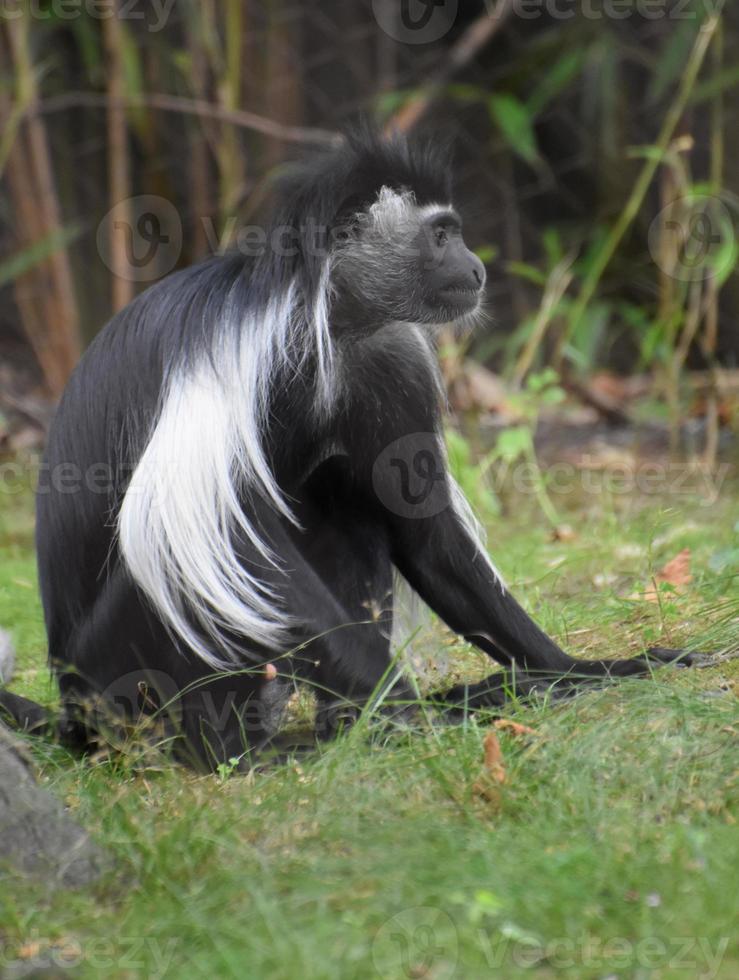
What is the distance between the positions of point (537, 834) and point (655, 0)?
4.98 m

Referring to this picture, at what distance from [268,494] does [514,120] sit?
12.2ft

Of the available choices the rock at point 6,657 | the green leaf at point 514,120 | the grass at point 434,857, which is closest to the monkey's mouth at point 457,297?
the grass at point 434,857

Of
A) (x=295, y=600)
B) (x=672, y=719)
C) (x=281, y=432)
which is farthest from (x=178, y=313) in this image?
(x=672, y=719)

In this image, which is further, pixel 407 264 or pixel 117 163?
pixel 117 163

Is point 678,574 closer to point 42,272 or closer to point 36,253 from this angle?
point 36,253

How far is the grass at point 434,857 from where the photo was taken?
4.75 feet

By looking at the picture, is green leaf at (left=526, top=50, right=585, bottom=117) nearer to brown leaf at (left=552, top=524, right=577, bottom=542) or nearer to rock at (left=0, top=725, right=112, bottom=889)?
brown leaf at (left=552, top=524, right=577, bottom=542)

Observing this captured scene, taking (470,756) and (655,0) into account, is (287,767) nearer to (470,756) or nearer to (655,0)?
(470,756)

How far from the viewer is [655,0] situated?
5.77 meters

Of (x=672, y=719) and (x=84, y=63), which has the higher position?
(x=84, y=63)

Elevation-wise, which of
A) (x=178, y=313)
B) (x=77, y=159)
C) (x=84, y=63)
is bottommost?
(x=178, y=313)

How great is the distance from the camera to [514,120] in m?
5.62

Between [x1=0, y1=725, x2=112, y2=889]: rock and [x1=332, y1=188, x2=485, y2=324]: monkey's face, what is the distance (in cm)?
128

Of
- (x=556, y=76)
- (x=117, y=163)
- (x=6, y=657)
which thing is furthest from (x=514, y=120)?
(x=6, y=657)
